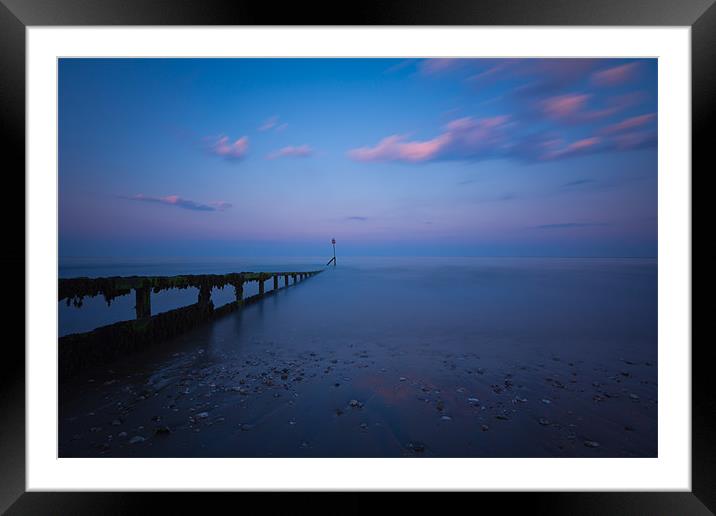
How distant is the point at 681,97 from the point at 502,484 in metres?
2.58

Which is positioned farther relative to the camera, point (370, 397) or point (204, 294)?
point (204, 294)

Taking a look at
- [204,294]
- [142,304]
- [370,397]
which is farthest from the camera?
[204,294]

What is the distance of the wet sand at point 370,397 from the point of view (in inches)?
86.3

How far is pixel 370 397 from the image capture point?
2.94 meters

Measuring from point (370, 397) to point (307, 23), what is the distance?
299cm

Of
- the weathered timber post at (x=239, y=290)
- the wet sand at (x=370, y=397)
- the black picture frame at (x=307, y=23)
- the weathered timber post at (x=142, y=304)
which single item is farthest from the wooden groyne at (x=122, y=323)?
the black picture frame at (x=307, y=23)

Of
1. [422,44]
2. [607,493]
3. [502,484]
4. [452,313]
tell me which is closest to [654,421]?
[607,493]

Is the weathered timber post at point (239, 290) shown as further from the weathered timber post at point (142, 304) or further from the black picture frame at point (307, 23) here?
the black picture frame at point (307, 23)

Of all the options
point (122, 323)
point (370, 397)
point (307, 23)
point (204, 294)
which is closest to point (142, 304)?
point (122, 323)

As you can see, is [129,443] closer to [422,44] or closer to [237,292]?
[422,44]

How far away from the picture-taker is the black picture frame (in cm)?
164

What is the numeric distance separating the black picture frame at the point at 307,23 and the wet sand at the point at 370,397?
424mm

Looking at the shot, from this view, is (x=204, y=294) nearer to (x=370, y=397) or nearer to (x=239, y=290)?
(x=239, y=290)

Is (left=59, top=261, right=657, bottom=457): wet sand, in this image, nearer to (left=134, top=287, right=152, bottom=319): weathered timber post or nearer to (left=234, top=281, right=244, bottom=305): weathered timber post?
(left=134, top=287, right=152, bottom=319): weathered timber post
